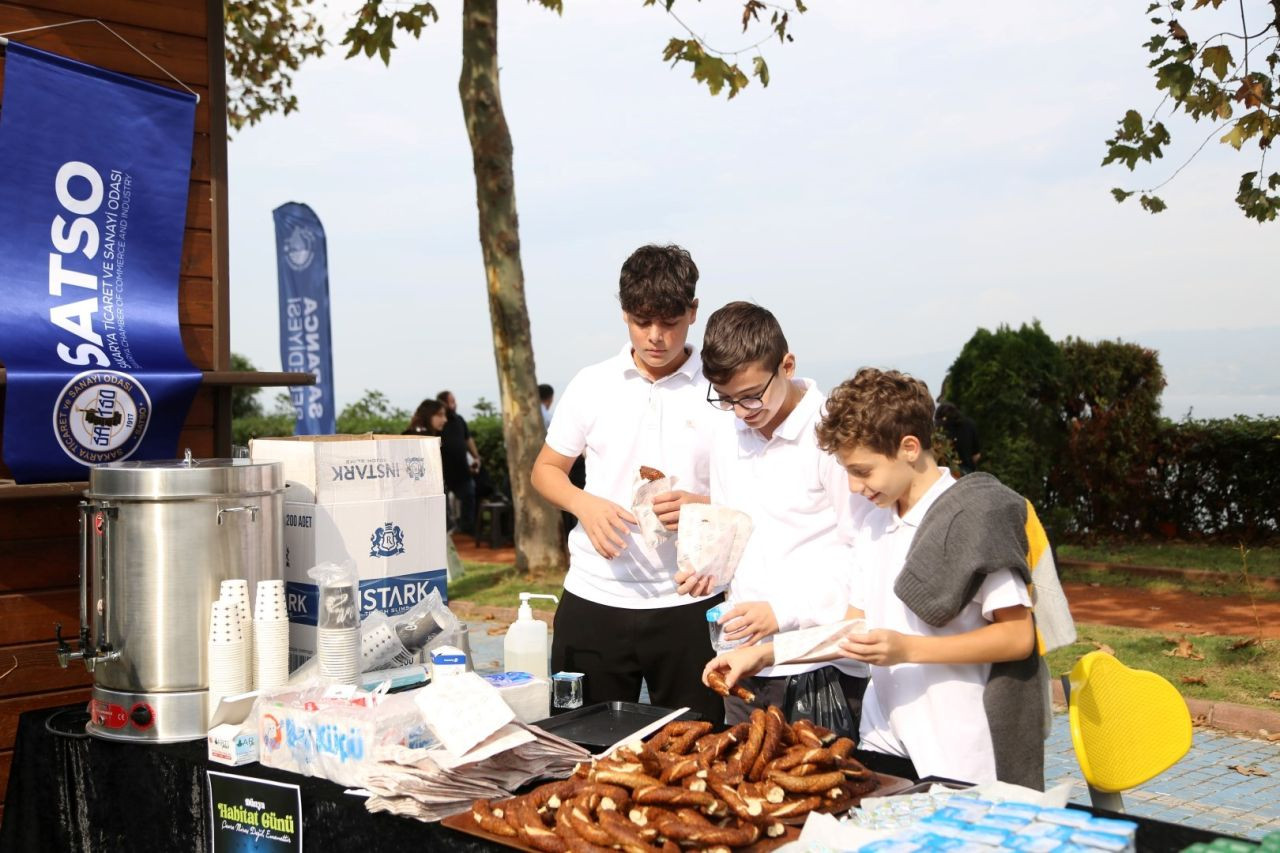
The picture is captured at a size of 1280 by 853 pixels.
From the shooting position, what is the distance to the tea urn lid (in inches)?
121

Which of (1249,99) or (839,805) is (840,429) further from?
(1249,99)

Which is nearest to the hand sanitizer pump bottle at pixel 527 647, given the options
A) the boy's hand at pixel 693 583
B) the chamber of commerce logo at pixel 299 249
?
the boy's hand at pixel 693 583

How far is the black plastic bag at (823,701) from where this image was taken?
10.0 ft

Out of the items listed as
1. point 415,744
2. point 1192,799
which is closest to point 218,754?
point 415,744

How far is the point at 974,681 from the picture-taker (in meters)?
2.63

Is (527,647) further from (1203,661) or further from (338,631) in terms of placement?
(1203,661)

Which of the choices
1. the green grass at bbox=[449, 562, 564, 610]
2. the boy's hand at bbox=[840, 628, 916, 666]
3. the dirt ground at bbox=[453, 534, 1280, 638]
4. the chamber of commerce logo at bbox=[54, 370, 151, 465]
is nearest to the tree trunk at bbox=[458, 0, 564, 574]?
the green grass at bbox=[449, 562, 564, 610]

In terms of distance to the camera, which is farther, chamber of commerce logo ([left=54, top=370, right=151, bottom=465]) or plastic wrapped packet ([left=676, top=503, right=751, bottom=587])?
chamber of commerce logo ([left=54, top=370, right=151, bottom=465])

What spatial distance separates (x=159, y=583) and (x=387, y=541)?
68cm

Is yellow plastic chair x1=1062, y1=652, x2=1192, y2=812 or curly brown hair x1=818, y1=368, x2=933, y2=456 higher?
curly brown hair x1=818, y1=368, x2=933, y2=456

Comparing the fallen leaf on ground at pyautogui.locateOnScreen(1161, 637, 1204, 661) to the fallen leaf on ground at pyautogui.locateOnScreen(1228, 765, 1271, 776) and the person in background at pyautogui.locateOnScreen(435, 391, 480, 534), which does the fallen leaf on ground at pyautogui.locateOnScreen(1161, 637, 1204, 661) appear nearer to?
the fallen leaf on ground at pyautogui.locateOnScreen(1228, 765, 1271, 776)

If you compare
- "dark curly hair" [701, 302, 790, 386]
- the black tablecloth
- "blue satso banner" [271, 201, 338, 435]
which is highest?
"blue satso banner" [271, 201, 338, 435]

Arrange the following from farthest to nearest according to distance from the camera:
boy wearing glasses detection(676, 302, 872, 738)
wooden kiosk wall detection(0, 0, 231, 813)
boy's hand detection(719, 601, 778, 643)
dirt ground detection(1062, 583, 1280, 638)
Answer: dirt ground detection(1062, 583, 1280, 638) < wooden kiosk wall detection(0, 0, 231, 813) < boy wearing glasses detection(676, 302, 872, 738) < boy's hand detection(719, 601, 778, 643)

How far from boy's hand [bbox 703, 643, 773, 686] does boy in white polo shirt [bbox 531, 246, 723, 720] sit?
29.9 inches
